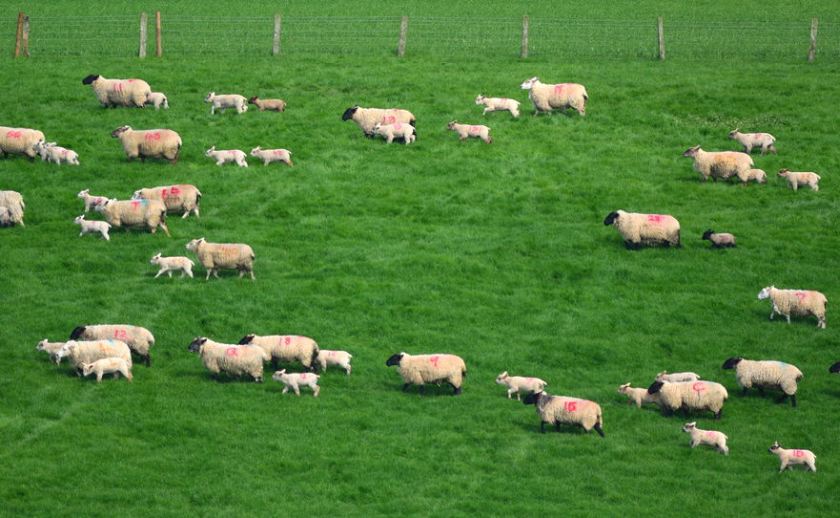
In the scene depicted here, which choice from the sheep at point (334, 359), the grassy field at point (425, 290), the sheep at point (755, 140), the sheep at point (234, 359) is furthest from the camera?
the sheep at point (755, 140)

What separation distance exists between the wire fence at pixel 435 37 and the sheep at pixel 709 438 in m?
32.4

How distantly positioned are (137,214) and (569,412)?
49.5ft

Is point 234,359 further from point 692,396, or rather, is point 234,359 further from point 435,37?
point 435,37

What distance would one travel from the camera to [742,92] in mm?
55312

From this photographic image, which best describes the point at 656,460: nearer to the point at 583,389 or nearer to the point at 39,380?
the point at 583,389

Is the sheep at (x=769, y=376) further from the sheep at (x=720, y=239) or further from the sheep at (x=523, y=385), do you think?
the sheep at (x=720, y=239)

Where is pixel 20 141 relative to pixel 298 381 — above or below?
above

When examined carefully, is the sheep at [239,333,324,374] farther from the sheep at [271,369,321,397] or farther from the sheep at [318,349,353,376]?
the sheep at [271,369,321,397]

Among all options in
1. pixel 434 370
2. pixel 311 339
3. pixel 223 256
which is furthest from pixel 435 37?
pixel 434 370

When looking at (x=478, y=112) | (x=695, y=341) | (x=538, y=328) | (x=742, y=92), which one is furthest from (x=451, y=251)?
(x=742, y=92)

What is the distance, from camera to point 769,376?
33125 mm

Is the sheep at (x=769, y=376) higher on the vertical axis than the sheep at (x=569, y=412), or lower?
higher

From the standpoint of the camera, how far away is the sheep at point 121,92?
2044 inches

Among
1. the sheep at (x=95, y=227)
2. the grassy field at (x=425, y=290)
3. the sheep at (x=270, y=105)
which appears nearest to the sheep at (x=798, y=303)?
the grassy field at (x=425, y=290)
